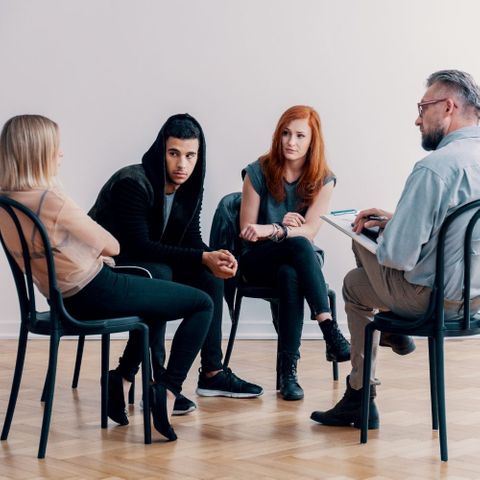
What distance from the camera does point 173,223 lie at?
376 centimetres

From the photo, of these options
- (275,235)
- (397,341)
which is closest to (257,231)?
(275,235)

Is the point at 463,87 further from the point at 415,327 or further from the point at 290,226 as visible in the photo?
the point at 290,226

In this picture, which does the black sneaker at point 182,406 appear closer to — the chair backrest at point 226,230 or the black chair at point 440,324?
the black chair at point 440,324

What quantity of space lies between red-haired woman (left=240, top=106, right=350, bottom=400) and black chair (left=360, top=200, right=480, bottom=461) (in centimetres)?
60

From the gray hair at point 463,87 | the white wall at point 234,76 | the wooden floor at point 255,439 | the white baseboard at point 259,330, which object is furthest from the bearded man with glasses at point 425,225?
the white wall at point 234,76

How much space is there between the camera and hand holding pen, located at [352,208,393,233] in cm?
312

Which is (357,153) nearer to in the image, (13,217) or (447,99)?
(447,99)

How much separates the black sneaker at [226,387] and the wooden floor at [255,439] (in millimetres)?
42

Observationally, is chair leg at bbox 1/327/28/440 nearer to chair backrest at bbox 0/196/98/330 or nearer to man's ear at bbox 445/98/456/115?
chair backrest at bbox 0/196/98/330

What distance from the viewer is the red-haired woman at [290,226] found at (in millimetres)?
3865

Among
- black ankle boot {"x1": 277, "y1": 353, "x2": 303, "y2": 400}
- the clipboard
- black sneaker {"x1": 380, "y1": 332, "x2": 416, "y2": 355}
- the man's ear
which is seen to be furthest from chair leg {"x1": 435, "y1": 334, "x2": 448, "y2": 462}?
black ankle boot {"x1": 277, "y1": 353, "x2": 303, "y2": 400}

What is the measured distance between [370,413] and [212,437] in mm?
534

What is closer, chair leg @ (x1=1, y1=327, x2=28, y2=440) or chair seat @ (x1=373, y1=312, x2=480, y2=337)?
chair seat @ (x1=373, y1=312, x2=480, y2=337)

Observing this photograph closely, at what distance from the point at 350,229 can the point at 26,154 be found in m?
1.04
